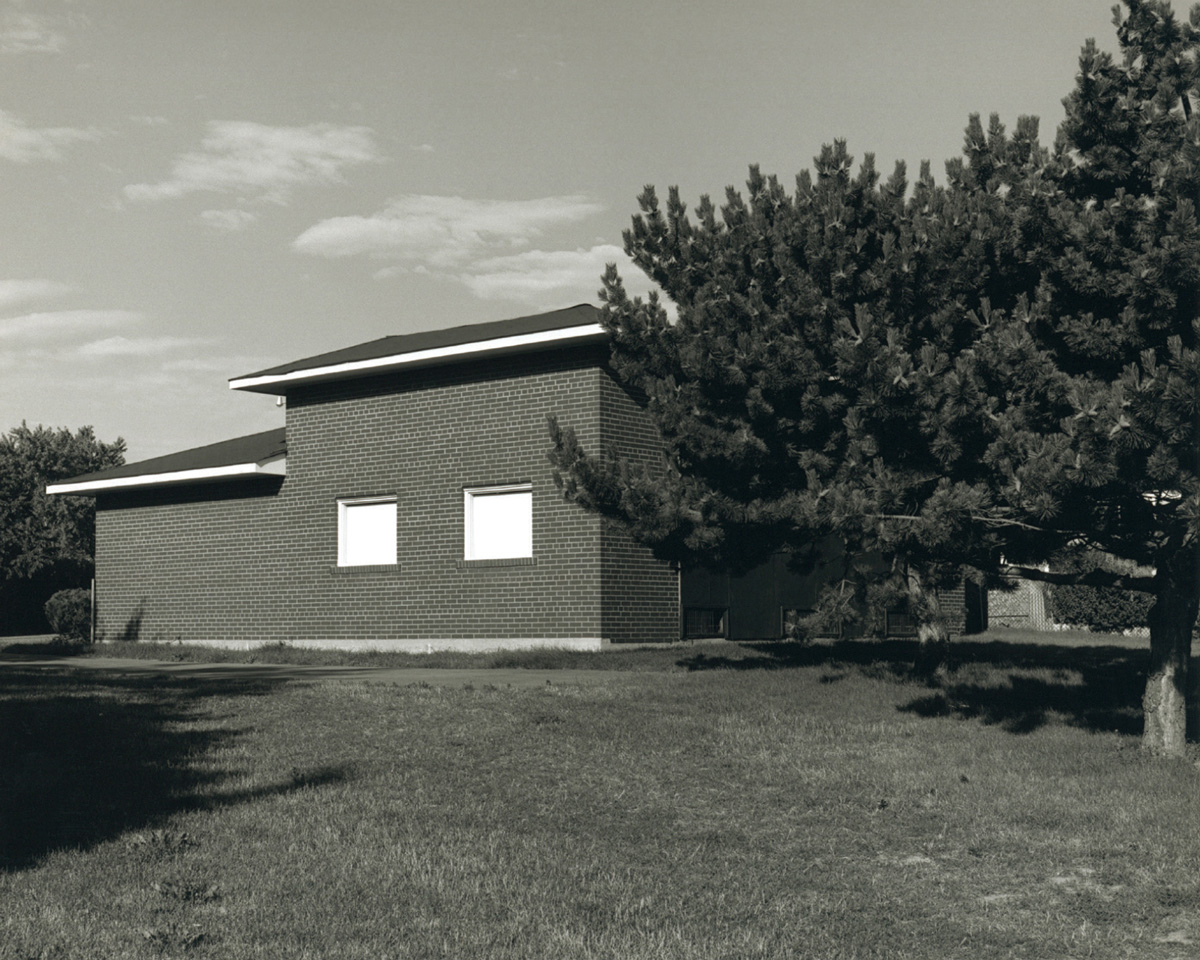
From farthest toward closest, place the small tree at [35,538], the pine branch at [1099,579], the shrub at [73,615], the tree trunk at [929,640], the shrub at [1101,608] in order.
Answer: the small tree at [35,538], the shrub at [1101,608], the shrub at [73,615], the tree trunk at [929,640], the pine branch at [1099,579]

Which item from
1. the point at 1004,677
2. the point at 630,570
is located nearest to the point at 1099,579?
the point at 1004,677

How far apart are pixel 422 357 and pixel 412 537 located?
9.61 feet

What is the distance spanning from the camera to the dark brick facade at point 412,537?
747 inches

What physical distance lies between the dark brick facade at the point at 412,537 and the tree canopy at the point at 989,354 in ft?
20.7

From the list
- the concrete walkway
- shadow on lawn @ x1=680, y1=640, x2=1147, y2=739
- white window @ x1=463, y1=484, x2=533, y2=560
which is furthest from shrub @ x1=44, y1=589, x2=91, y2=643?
shadow on lawn @ x1=680, y1=640, x2=1147, y2=739

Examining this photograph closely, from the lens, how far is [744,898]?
6160 mm

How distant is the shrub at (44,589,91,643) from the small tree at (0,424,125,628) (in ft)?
41.6

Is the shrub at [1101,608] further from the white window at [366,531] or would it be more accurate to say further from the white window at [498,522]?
the white window at [366,531]

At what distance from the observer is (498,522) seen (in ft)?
65.5

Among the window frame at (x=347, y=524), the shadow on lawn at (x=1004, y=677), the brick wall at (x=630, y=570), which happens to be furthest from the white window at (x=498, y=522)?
the shadow on lawn at (x=1004, y=677)

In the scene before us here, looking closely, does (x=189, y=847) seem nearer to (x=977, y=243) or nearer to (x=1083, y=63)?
(x=977, y=243)

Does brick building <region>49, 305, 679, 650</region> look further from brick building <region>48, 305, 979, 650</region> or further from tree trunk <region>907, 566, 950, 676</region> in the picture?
tree trunk <region>907, 566, 950, 676</region>

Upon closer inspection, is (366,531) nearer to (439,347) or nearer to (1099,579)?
(439,347)

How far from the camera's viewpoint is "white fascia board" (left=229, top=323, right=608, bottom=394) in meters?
18.5
